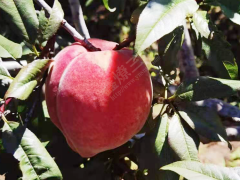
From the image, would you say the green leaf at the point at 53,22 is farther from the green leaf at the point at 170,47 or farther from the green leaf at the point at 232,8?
the green leaf at the point at 232,8

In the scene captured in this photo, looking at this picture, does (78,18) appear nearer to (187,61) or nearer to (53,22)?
(53,22)

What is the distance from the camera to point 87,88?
32.2 inches

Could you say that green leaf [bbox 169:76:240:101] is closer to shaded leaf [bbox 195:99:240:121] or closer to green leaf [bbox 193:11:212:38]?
green leaf [bbox 193:11:212:38]

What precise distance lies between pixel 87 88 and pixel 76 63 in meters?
0.07

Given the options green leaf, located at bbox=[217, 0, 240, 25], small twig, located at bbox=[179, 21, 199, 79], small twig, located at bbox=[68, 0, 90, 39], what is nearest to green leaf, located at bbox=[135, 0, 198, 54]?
green leaf, located at bbox=[217, 0, 240, 25]

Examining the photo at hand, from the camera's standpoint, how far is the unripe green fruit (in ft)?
2.67

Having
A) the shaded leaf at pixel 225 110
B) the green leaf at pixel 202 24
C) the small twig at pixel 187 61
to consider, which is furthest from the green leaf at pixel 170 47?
the small twig at pixel 187 61

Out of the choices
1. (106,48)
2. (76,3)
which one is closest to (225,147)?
(76,3)

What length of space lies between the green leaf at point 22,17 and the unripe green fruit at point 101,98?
0.63 feet

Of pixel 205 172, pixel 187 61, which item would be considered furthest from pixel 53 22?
pixel 187 61

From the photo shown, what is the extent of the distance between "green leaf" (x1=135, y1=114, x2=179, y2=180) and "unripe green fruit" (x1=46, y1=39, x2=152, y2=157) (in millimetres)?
125

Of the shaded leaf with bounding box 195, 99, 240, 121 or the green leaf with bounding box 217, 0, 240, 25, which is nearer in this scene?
the green leaf with bounding box 217, 0, 240, 25

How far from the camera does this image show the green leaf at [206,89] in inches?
35.3

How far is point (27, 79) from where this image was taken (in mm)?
861
